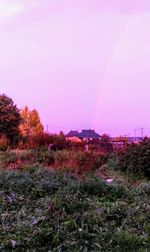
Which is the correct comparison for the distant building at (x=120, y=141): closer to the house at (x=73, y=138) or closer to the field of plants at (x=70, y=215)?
the house at (x=73, y=138)

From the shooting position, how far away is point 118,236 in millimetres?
7016

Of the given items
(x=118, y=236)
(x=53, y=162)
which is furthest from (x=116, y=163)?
(x=118, y=236)

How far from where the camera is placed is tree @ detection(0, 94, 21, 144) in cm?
3826

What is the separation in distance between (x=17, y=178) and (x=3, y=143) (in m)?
18.4

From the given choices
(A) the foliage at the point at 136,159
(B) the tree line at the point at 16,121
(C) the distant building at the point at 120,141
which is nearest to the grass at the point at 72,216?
(A) the foliage at the point at 136,159

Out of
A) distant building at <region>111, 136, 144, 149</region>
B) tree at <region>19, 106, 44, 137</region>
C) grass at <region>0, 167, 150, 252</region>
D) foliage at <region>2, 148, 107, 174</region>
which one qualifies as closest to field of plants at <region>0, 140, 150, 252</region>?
grass at <region>0, 167, 150, 252</region>

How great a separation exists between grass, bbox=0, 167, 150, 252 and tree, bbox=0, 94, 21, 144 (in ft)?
90.9

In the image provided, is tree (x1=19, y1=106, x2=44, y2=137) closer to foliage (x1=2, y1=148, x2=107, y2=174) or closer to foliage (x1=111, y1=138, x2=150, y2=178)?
foliage (x1=2, y1=148, x2=107, y2=174)

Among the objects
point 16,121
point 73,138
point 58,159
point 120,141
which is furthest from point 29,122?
point 58,159

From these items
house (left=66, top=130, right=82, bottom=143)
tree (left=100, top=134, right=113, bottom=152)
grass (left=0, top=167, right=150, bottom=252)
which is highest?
house (left=66, top=130, right=82, bottom=143)

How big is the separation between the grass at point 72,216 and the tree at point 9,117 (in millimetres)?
27715

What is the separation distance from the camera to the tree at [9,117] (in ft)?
126

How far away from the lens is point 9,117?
3891 cm

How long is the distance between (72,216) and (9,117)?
3153cm
